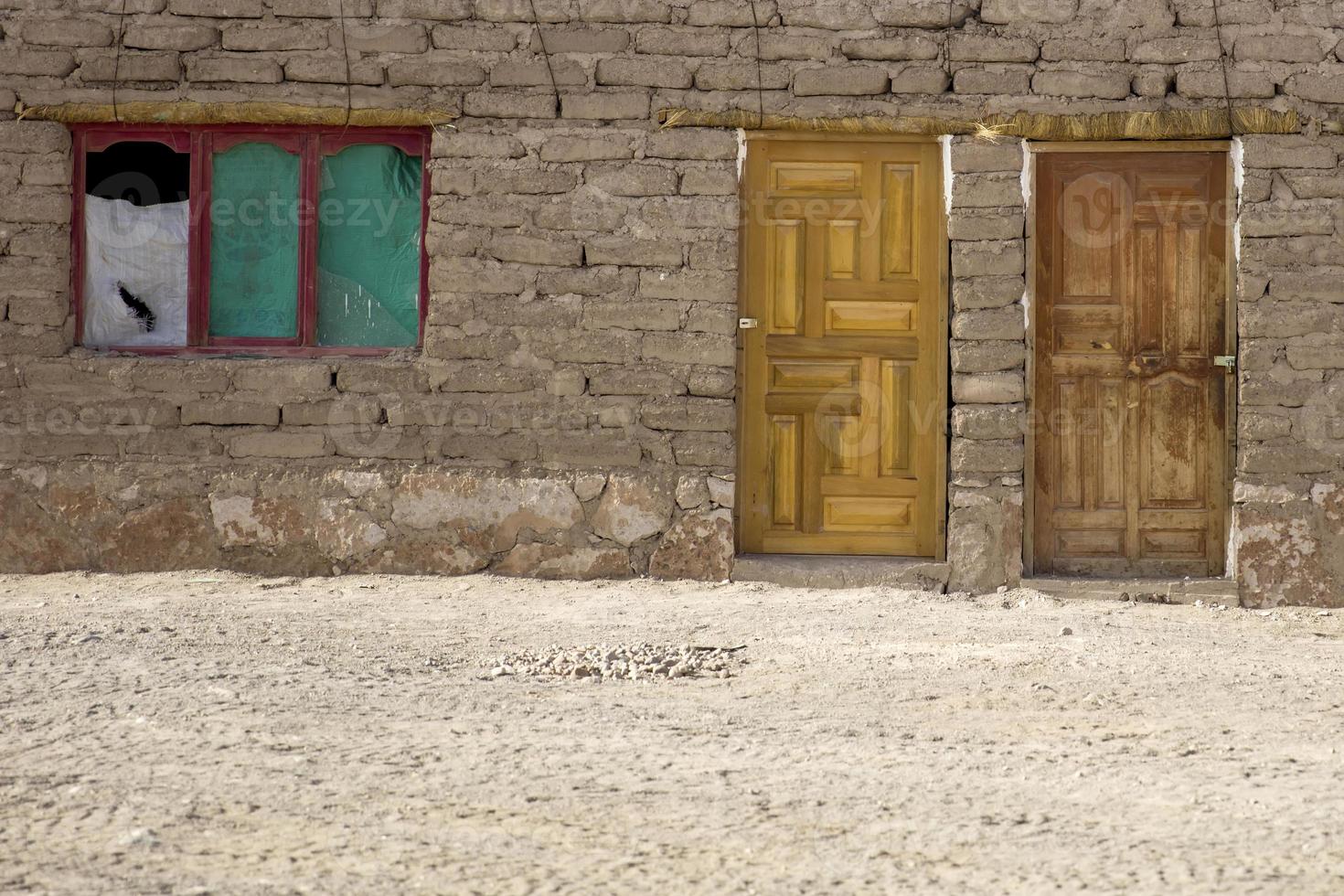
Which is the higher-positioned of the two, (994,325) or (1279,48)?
(1279,48)

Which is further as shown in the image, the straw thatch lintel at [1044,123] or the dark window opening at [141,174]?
the dark window opening at [141,174]

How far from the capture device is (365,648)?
4.71 metres

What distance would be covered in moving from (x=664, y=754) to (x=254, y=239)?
3.80 m

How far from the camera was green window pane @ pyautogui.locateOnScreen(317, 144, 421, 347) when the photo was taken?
625 cm

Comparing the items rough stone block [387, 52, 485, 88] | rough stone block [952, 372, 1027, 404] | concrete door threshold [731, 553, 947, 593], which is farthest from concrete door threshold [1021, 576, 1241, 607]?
rough stone block [387, 52, 485, 88]

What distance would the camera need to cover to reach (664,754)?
11.2 ft

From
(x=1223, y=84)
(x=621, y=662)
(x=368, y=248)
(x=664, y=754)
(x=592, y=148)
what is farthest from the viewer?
(x=368, y=248)

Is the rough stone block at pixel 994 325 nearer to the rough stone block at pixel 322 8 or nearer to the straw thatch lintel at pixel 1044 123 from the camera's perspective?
the straw thatch lintel at pixel 1044 123

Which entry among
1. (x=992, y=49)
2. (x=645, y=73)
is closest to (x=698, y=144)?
(x=645, y=73)

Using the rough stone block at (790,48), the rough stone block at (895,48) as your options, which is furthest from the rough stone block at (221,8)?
the rough stone block at (895,48)

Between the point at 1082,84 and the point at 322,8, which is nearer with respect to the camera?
the point at 1082,84

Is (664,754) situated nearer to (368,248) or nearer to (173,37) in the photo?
(368,248)

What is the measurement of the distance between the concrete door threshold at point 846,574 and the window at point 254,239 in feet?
5.97

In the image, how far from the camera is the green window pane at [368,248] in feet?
20.5
